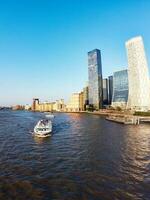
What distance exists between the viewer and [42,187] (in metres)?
21.1

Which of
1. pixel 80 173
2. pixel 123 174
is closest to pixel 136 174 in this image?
pixel 123 174

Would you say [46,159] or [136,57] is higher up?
[136,57]

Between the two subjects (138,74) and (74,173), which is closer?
(74,173)

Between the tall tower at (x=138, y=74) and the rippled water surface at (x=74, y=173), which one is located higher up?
the tall tower at (x=138, y=74)

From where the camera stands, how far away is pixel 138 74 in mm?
169250

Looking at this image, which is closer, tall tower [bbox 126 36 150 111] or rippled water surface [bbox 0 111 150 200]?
rippled water surface [bbox 0 111 150 200]

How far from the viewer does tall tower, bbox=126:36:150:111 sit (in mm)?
168750

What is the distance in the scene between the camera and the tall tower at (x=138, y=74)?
169 metres

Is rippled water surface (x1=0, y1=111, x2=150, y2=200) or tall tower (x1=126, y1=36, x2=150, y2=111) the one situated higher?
tall tower (x1=126, y1=36, x2=150, y2=111)

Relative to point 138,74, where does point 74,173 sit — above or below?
below

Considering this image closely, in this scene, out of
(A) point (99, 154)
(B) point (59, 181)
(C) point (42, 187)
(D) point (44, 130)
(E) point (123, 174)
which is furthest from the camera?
(D) point (44, 130)

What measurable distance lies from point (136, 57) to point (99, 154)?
484 ft

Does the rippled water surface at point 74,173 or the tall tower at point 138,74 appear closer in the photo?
the rippled water surface at point 74,173

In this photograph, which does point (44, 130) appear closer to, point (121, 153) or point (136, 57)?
point (121, 153)
